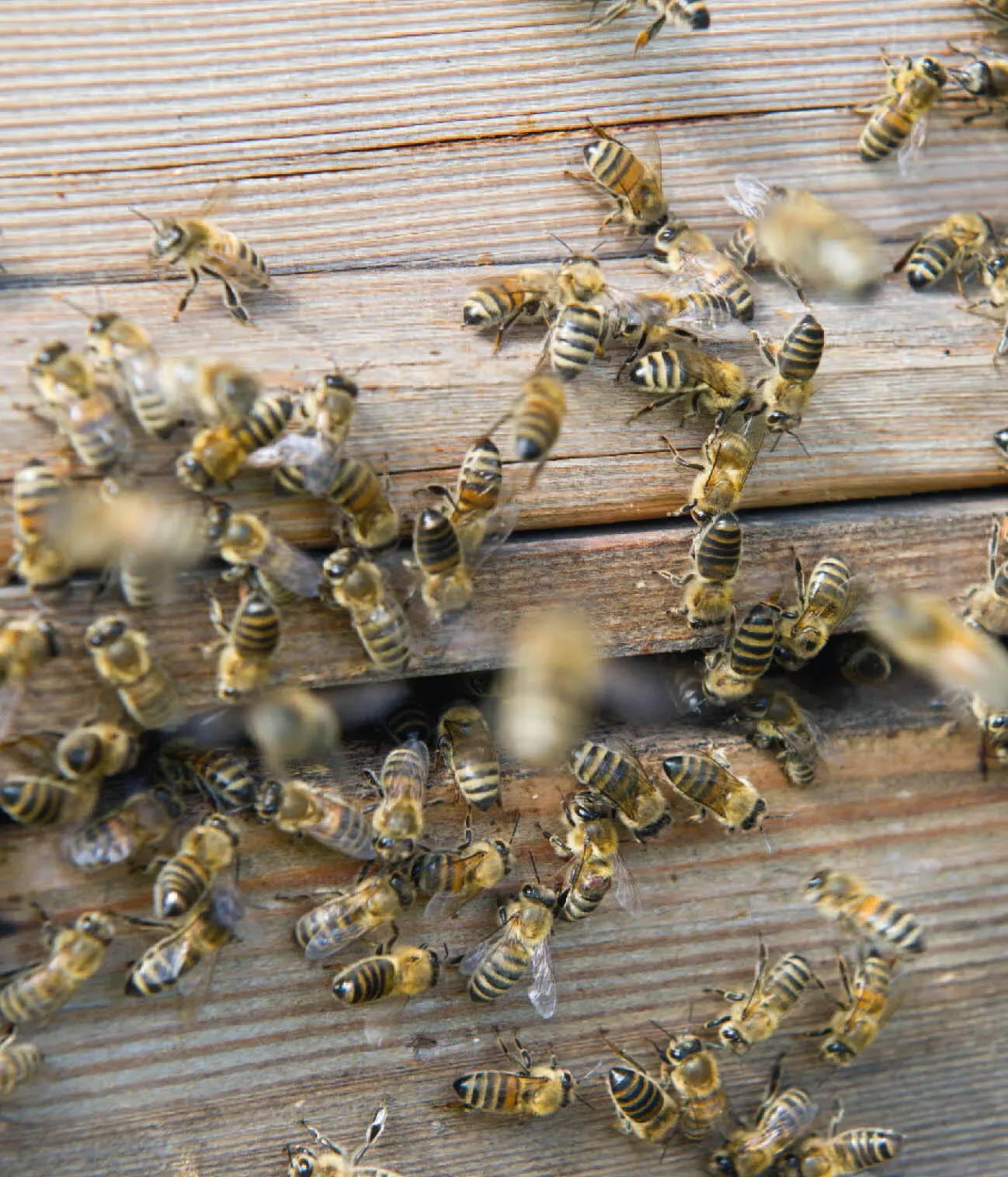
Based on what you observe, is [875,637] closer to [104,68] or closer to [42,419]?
[42,419]

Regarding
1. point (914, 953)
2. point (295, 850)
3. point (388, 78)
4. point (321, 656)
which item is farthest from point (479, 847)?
point (388, 78)

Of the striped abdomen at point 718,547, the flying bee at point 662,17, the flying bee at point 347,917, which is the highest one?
the flying bee at point 662,17

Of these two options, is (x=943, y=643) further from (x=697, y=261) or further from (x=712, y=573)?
(x=697, y=261)

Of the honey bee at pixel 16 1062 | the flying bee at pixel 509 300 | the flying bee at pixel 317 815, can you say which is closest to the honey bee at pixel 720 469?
the flying bee at pixel 509 300

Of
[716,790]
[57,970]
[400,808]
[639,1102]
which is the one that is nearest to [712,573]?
[716,790]

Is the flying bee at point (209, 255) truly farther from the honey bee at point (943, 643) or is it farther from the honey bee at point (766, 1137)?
the honey bee at point (766, 1137)

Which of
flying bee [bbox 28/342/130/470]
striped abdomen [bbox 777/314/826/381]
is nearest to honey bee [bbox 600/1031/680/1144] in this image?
striped abdomen [bbox 777/314/826/381]

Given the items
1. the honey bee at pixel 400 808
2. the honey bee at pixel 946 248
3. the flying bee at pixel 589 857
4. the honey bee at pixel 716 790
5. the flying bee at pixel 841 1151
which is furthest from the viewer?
the honey bee at pixel 946 248
